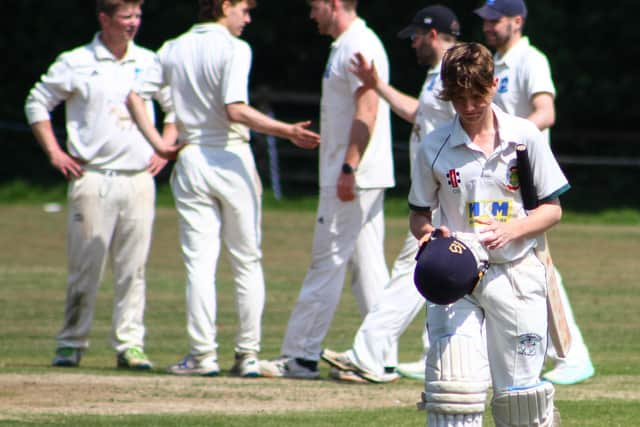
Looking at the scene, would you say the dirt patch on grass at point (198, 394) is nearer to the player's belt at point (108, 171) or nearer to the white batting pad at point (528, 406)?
the player's belt at point (108, 171)

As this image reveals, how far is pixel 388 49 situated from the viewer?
94.7ft

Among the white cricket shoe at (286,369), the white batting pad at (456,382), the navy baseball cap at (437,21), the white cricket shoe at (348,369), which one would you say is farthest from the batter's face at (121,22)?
the white batting pad at (456,382)

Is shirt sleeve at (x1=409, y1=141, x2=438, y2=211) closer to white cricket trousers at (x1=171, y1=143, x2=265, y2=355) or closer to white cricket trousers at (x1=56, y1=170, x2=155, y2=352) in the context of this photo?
white cricket trousers at (x1=171, y1=143, x2=265, y2=355)

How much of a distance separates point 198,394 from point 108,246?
1.92m

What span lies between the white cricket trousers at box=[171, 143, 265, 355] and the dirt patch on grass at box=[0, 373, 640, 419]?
1.36 feet

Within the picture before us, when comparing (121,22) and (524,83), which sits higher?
(121,22)

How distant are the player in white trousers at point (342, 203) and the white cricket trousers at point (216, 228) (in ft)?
1.01

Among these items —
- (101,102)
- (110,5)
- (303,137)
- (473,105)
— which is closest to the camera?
(473,105)

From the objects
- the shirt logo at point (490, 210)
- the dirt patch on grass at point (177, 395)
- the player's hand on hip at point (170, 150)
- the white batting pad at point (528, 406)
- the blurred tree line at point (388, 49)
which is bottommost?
the blurred tree line at point (388, 49)

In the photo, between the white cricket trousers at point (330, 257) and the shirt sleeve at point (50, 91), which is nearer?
the white cricket trousers at point (330, 257)

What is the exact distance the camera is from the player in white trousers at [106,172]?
913 cm

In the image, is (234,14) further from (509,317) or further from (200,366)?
(509,317)

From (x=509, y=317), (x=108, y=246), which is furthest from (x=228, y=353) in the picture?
(x=509, y=317)

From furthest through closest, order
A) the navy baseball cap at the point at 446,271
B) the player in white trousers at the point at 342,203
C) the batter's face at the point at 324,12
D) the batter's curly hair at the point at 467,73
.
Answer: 1. the batter's face at the point at 324,12
2. the player in white trousers at the point at 342,203
3. the batter's curly hair at the point at 467,73
4. the navy baseball cap at the point at 446,271
